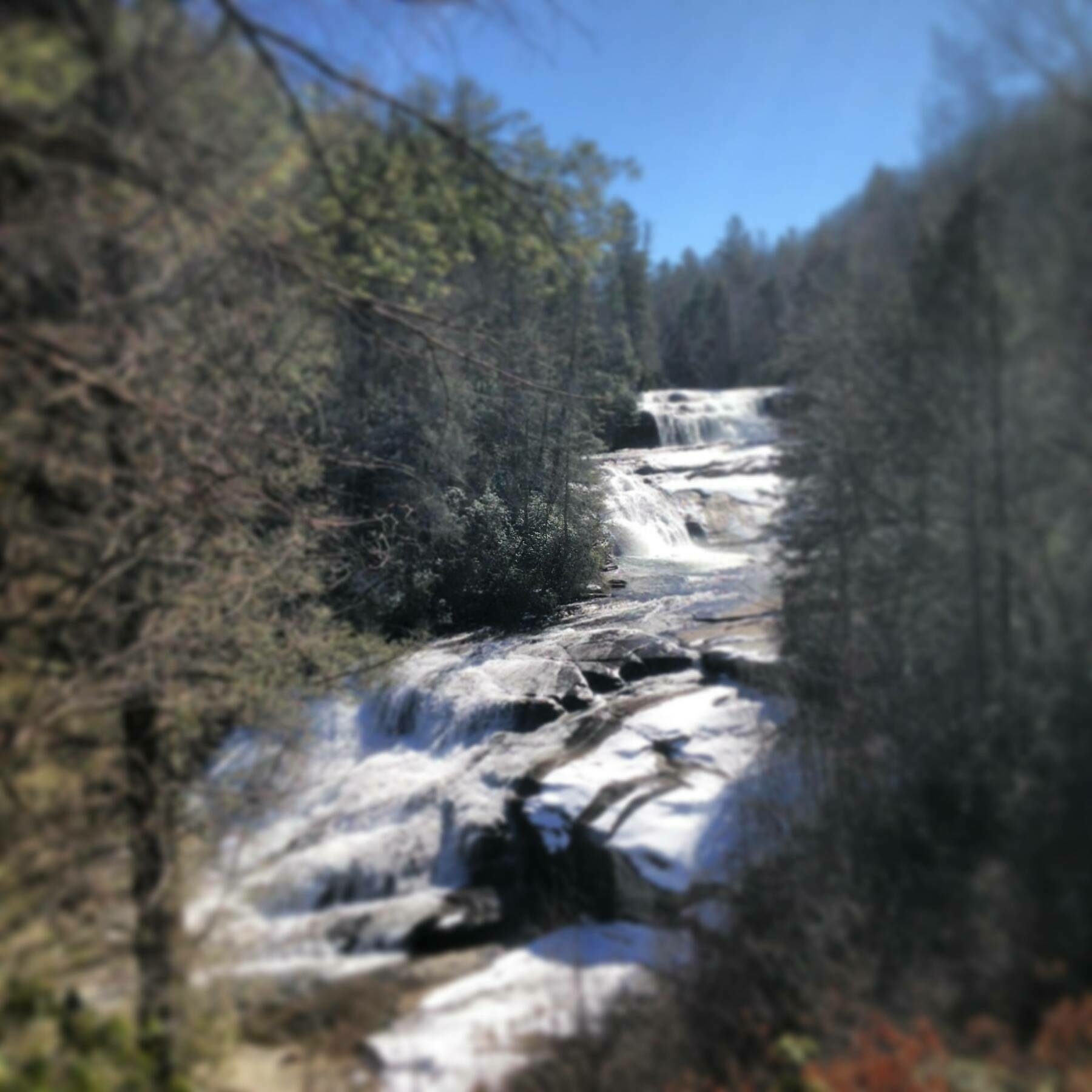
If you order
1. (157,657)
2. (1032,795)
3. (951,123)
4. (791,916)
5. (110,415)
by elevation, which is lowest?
(791,916)

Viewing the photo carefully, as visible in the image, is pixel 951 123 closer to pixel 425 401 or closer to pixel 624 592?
pixel 425 401

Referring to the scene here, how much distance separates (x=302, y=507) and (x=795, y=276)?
425cm

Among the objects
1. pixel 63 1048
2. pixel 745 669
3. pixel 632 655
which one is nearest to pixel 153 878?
pixel 63 1048

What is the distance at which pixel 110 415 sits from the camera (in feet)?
13.9

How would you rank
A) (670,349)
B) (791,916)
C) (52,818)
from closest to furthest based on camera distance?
(52,818) → (791,916) → (670,349)

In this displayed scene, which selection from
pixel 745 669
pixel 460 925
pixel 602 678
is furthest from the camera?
pixel 602 678

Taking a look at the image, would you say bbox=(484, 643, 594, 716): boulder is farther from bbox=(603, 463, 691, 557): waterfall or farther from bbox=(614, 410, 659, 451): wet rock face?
bbox=(614, 410, 659, 451): wet rock face

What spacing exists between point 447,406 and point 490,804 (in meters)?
3.54

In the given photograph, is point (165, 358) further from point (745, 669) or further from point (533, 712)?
point (745, 669)

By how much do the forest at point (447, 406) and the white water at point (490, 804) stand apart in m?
0.45

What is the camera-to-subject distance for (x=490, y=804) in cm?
763

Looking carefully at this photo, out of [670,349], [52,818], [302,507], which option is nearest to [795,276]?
[302,507]

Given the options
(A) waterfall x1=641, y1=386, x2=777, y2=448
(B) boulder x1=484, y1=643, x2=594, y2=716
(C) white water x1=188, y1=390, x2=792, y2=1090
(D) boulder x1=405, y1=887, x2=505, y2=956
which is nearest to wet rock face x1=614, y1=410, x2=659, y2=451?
(A) waterfall x1=641, y1=386, x2=777, y2=448

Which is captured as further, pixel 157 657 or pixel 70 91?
pixel 157 657
